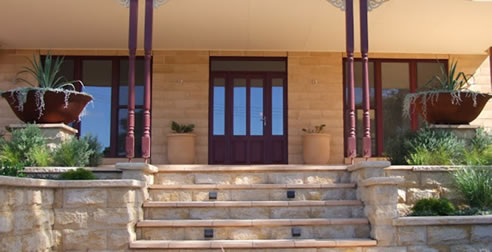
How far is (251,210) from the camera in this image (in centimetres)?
591

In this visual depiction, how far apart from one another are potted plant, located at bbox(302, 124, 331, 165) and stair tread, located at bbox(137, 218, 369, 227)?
14.3 ft

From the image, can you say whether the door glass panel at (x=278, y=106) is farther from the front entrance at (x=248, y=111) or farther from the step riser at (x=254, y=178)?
the step riser at (x=254, y=178)

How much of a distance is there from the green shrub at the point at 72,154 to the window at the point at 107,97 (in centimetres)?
357

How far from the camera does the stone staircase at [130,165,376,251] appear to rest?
212 inches

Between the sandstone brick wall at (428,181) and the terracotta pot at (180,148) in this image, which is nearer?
the sandstone brick wall at (428,181)

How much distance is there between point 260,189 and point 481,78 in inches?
265

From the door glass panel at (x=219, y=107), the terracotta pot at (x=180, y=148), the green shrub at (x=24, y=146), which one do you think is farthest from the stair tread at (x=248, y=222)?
the door glass panel at (x=219, y=107)

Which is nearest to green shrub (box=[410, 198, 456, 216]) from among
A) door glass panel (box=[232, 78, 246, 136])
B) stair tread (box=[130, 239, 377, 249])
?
stair tread (box=[130, 239, 377, 249])

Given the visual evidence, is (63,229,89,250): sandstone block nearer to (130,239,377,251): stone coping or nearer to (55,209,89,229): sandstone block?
(55,209,89,229): sandstone block

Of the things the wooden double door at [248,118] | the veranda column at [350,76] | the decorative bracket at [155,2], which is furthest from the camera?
the wooden double door at [248,118]

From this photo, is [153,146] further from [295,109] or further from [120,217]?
[120,217]

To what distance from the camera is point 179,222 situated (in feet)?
18.3

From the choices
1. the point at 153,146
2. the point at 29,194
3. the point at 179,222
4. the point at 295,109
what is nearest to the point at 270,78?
the point at 295,109

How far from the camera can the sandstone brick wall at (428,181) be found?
6.24 meters
